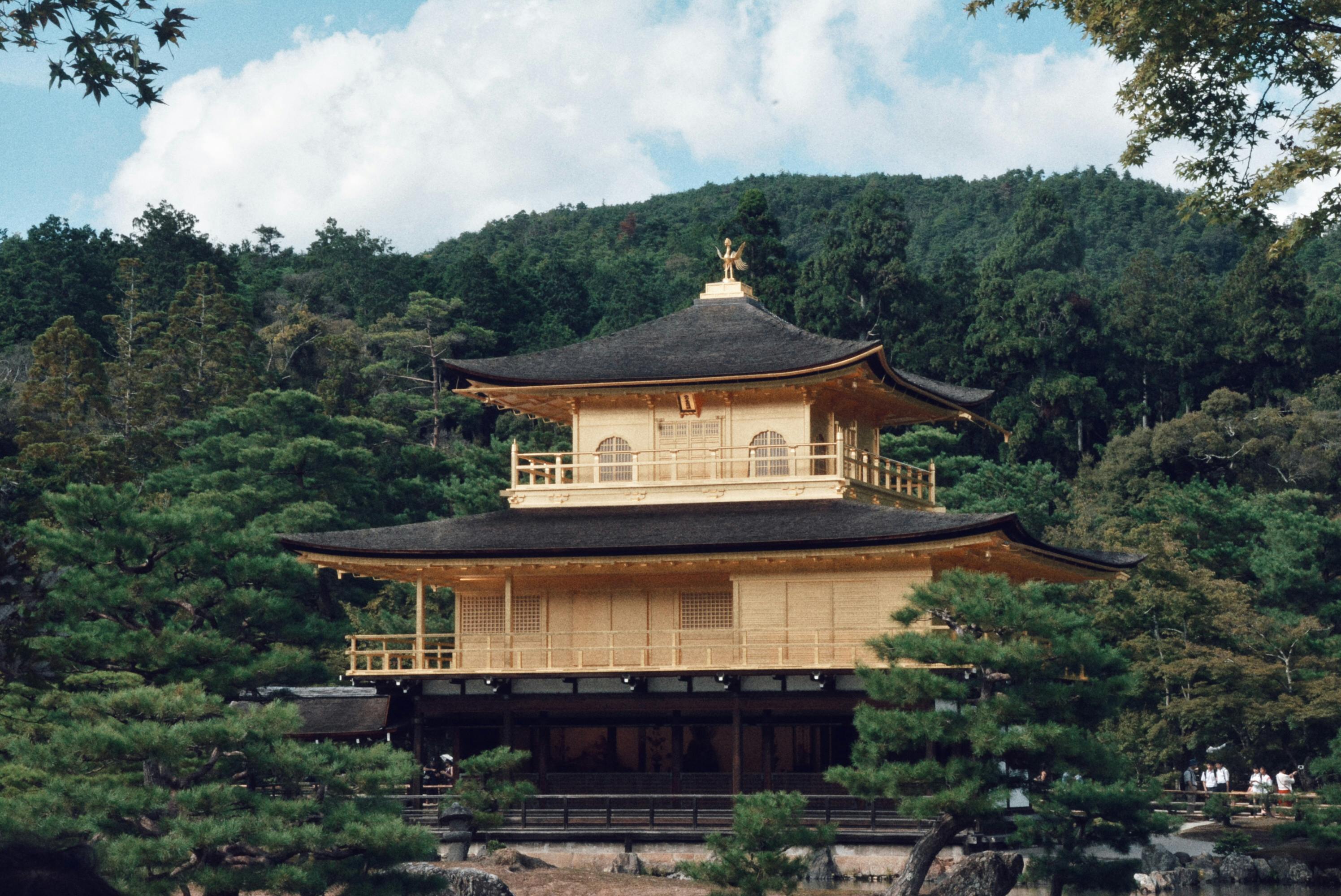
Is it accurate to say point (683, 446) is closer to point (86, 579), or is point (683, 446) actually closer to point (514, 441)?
point (514, 441)

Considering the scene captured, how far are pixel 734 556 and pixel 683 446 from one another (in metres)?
4.46

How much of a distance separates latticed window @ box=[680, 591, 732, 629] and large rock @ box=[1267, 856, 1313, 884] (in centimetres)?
1063

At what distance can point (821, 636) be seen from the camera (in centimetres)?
2983

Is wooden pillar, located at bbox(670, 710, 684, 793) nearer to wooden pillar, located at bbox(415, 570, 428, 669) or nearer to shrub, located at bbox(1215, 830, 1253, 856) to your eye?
wooden pillar, located at bbox(415, 570, 428, 669)

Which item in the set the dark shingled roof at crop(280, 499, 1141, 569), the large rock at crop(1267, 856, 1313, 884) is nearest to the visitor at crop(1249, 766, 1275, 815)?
the large rock at crop(1267, 856, 1313, 884)

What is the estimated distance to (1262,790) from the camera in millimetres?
36438

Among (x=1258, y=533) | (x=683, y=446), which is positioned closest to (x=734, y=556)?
(x=683, y=446)

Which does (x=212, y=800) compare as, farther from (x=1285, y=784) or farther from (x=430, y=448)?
(x=430, y=448)

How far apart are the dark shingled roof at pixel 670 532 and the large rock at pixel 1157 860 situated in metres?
5.20

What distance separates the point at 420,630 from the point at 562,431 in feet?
106

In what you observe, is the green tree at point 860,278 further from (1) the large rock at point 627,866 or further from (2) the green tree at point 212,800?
(2) the green tree at point 212,800

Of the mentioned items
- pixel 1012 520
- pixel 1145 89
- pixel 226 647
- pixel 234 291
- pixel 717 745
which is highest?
pixel 234 291

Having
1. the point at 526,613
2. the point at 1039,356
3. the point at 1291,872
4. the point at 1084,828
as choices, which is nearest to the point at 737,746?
the point at 526,613

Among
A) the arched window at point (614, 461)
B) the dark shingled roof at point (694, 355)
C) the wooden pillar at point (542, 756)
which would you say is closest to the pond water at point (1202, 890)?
the wooden pillar at point (542, 756)
